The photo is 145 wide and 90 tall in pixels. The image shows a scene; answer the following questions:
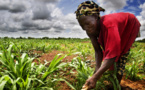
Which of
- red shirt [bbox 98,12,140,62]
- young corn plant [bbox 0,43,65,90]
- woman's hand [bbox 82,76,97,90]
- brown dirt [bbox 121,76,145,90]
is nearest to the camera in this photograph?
red shirt [bbox 98,12,140,62]

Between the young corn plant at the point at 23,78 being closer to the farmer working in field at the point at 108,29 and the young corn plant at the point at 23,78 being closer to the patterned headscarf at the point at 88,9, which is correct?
the farmer working in field at the point at 108,29

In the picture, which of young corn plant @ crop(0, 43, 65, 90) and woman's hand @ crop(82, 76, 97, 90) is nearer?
woman's hand @ crop(82, 76, 97, 90)

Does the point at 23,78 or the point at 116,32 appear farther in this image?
the point at 23,78

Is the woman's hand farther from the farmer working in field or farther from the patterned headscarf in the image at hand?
the patterned headscarf

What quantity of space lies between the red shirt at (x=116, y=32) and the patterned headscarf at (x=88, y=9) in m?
0.13

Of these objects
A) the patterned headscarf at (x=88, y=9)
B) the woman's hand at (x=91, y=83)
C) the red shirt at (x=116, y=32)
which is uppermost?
the patterned headscarf at (x=88, y=9)

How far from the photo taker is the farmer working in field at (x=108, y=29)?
116cm

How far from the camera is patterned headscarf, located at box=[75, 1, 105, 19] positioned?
1.32 metres

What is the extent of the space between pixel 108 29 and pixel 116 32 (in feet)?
0.30

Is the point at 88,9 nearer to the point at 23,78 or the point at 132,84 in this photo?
the point at 23,78

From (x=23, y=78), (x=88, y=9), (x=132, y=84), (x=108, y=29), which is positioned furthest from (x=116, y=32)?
(x=23, y=78)

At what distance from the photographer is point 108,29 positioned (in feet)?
3.93

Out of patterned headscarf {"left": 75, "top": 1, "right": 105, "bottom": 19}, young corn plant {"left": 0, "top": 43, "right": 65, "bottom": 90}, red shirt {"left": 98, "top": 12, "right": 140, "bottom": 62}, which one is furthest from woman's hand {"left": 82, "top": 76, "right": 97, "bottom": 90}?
patterned headscarf {"left": 75, "top": 1, "right": 105, "bottom": 19}

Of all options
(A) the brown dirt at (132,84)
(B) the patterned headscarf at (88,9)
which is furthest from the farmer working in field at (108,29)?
(A) the brown dirt at (132,84)
